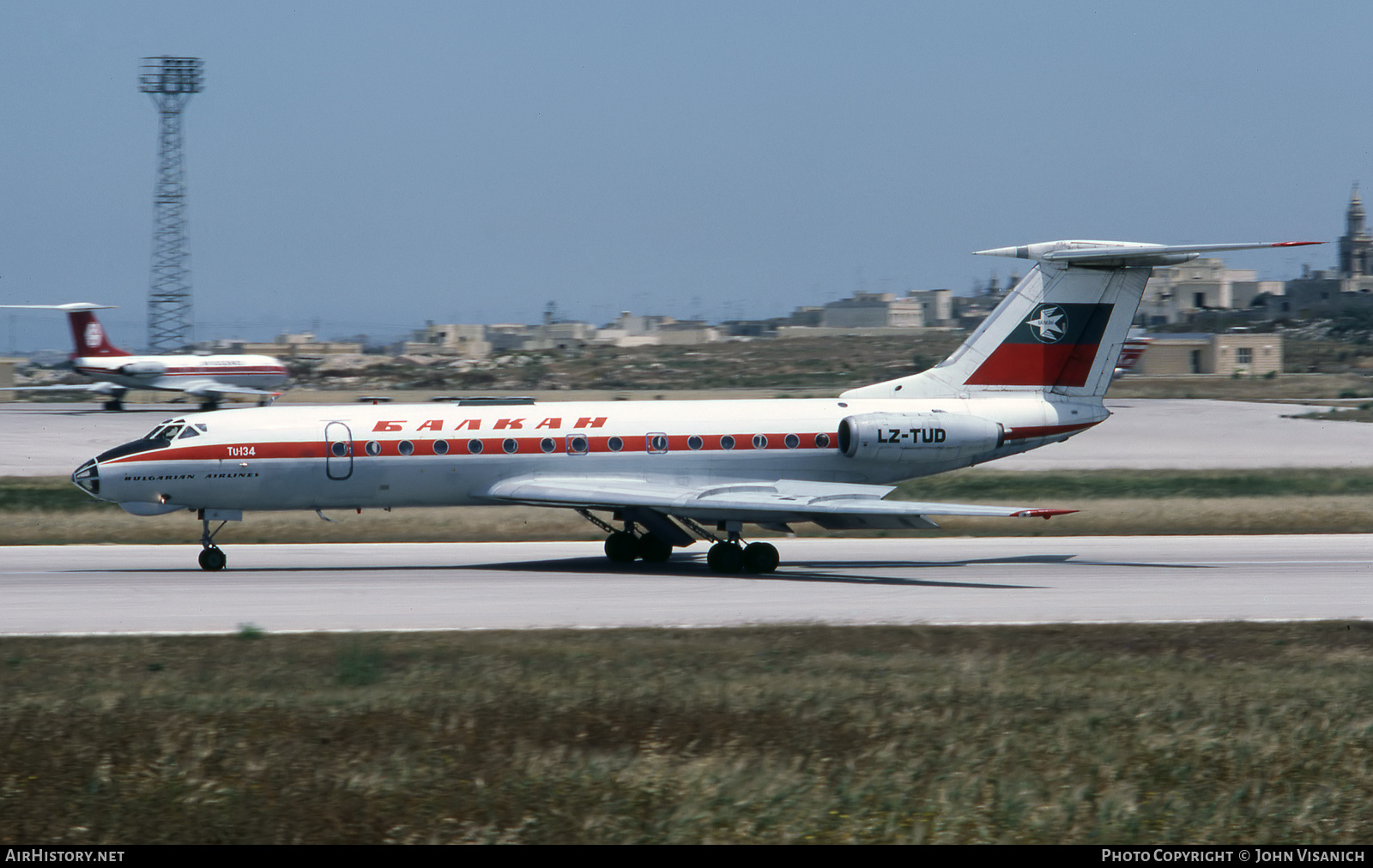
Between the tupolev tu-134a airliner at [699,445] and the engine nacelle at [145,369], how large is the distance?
169ft

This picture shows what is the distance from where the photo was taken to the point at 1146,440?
51250mm

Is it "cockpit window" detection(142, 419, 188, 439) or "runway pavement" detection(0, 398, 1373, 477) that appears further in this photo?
"runway pavement" detection(0, 398, 1373, 477)

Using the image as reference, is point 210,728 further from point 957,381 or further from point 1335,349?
point 1335,349

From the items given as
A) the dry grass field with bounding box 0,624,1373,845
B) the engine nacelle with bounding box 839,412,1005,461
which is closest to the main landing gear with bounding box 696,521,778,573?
the engine nacelle with bounding box 839,412,1005,461

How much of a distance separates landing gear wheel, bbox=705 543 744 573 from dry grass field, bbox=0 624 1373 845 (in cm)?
767

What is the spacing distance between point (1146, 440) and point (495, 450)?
3428 cm

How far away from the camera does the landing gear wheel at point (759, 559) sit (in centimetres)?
2308

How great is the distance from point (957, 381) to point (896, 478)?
2322 millimetres

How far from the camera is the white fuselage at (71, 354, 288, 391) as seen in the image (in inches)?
2827

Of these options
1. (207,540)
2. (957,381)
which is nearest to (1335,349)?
(957,381)

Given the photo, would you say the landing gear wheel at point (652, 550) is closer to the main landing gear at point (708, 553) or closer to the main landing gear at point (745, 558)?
the main landing gear at point (708, 553)

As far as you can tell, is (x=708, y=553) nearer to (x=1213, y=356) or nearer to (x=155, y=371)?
(x=155, y=371)

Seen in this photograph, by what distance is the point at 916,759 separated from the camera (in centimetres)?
1013

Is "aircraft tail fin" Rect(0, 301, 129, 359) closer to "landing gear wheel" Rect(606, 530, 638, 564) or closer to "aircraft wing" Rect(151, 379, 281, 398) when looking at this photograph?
"aircraft wing" Rect(151, 379, 281, 398)
